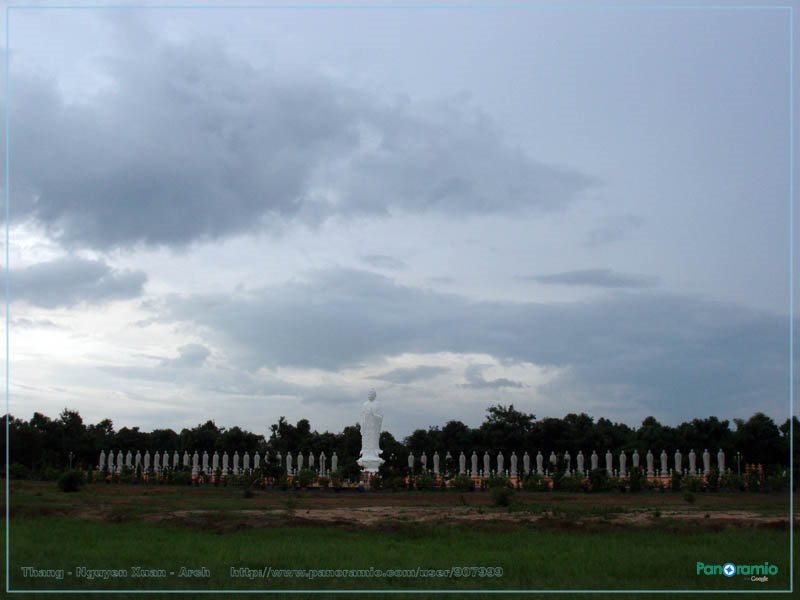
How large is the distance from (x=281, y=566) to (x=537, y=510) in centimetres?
858

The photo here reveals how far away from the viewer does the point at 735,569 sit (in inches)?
468

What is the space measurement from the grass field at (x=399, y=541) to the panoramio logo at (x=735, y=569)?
0.10 metres

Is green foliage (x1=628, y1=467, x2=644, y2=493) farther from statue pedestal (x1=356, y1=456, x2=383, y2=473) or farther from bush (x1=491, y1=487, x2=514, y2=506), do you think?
statue pedestal (x1=356, y1=456, x2=383, y2=473)

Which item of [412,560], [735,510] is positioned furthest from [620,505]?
[412,560]

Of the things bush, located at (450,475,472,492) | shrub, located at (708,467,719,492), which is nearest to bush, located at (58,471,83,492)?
bush, located at (450,475,472,492)

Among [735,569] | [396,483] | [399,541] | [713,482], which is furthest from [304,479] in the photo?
[735,569]

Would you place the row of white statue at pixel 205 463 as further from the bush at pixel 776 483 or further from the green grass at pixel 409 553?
the green grass at pixel 409 553

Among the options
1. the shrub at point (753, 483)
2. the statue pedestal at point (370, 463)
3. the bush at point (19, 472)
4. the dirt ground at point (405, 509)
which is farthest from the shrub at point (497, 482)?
the bush at point (19, 472)

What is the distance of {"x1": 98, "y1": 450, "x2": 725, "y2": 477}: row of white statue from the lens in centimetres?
2927

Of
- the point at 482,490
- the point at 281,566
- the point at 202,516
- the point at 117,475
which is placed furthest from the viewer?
the point at 117,475

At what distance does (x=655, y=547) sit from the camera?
555 inches

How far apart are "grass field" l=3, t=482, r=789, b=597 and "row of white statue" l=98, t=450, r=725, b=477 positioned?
658 cm

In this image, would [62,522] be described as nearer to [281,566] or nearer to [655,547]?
[281,566]

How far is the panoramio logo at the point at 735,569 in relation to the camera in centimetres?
1184
